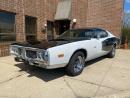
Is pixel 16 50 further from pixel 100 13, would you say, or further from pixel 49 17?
pixel 100 13

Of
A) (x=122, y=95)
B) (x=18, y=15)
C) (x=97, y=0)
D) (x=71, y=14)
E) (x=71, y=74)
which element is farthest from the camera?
(x=97, y=0)

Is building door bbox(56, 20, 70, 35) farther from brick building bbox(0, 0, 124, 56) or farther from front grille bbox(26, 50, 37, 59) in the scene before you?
front grille bbox(26, 50, 37, 59)

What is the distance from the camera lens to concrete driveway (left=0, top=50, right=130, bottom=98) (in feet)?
13.2

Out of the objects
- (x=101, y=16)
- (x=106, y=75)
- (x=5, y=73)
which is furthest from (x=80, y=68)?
(x=101, y=16)

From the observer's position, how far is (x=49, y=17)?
37.7ft

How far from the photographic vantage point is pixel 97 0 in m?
13.0

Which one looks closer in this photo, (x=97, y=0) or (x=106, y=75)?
(x=106, y=75)

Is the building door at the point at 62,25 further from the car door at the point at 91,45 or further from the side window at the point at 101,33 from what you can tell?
the car door at the point at 91,45

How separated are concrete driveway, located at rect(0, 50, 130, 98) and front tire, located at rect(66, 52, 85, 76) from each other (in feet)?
0.55

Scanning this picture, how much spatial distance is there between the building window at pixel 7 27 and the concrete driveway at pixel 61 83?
242 cm

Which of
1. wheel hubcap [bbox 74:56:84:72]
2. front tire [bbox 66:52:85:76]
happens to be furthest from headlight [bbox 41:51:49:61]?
wheel hubcap [bbox 74:56:84:72]

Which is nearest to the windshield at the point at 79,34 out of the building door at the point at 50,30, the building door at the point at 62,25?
the building door at the point at 50,30

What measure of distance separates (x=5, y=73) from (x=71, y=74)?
6.98 ft

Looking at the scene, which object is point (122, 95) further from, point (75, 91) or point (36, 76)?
point (36, 76)
